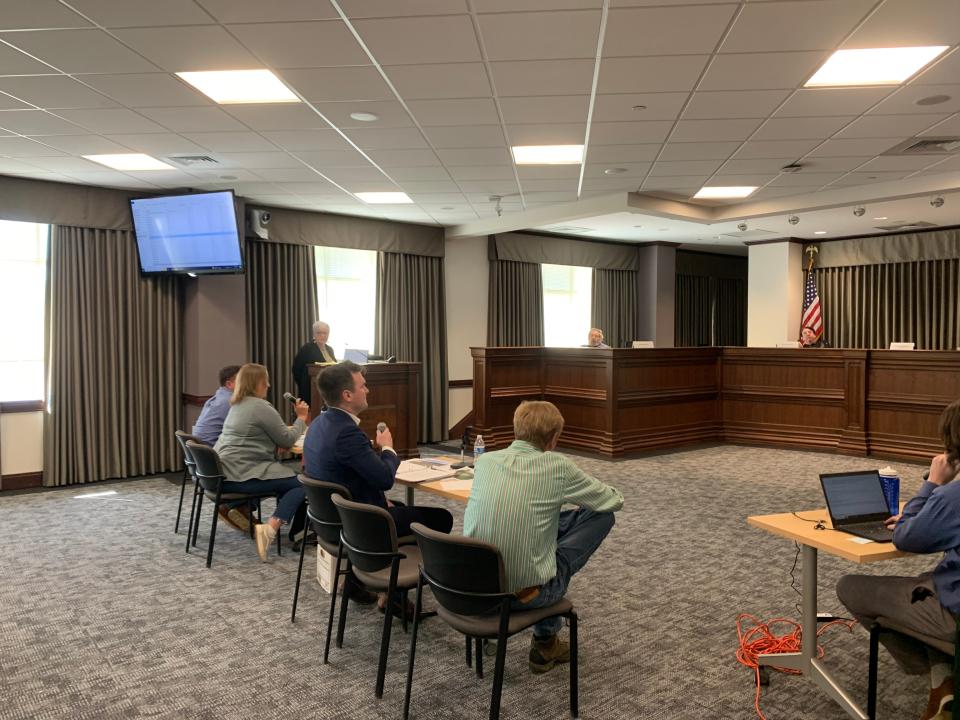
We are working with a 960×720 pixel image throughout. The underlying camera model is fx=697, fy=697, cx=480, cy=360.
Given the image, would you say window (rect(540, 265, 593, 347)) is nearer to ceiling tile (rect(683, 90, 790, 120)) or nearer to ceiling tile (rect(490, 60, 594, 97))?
ceiling tile (rect(683, 90, 790, 120))

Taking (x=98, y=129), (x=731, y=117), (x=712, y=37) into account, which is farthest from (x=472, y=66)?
(x=98, y=129)

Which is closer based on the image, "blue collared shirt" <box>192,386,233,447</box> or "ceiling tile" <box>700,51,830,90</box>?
"ceiling tile" <box>700,51,830,90</box>

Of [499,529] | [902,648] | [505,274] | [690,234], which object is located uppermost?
[690,234]

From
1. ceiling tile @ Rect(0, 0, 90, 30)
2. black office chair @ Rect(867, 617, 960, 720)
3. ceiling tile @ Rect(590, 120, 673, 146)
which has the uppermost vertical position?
ceiling tile @ Rect(590, 120, 673, 146)

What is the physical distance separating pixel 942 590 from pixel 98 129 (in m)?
5.46

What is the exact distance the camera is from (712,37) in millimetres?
3375

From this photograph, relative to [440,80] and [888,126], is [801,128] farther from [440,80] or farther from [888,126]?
[440,80]

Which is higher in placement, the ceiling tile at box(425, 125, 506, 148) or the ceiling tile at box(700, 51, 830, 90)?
the ceiling tile at box(425, 125, 506, 148)

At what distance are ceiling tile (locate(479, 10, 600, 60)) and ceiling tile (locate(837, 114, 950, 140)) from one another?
7.81 feet

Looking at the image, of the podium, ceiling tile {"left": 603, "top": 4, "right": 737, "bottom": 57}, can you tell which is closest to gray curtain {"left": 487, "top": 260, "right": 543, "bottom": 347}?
the podium

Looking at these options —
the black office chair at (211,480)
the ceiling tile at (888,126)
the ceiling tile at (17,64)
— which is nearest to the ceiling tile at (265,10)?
the ceiling tile at (17,64)

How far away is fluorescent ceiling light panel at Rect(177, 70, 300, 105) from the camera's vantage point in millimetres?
3900

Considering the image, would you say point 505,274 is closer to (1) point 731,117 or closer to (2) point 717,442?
(2) point 717,442

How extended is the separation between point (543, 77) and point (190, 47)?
1.86m
